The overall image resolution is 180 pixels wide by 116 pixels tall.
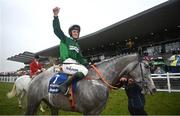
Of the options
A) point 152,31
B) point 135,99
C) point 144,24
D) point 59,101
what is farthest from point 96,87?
point 152,31

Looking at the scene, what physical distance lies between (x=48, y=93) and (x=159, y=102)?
669cm

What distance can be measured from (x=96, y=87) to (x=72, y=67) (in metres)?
0.63

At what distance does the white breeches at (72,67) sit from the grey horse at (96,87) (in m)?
0.16

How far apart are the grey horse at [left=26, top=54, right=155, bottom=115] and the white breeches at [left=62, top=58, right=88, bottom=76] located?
0.16 meters

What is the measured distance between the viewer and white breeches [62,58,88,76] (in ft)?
15.5

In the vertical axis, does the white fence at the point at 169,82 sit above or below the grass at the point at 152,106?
above

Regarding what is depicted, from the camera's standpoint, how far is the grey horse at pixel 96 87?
4422 millimetres

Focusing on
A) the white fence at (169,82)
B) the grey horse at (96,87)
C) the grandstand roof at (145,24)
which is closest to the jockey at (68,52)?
the grey horse at (96,87)

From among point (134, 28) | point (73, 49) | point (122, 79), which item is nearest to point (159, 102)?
point (122, 79)

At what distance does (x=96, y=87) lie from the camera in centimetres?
450

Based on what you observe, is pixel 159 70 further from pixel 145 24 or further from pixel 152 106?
pixel 145 24

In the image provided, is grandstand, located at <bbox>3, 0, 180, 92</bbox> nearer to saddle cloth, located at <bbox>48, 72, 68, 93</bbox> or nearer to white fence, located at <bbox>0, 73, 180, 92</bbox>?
white fence, located at <bbox>0, 73, 180, 92</bbox>

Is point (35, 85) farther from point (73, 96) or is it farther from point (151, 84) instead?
point (151, 84)

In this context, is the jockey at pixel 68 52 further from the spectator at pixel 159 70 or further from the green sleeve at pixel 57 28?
the spectator at pixel 159 70
